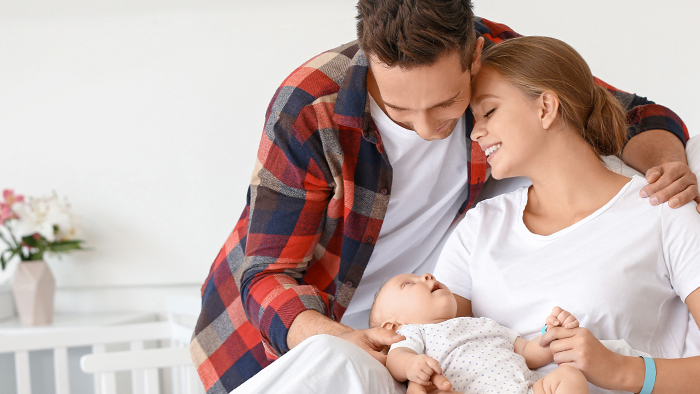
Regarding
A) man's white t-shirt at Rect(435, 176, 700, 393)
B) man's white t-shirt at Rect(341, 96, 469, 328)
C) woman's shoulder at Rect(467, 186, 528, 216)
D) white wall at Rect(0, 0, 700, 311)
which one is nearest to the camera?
man's white t-shirt at Rect(435, 176, 700, 393)

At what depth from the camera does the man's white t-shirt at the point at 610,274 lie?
107cm

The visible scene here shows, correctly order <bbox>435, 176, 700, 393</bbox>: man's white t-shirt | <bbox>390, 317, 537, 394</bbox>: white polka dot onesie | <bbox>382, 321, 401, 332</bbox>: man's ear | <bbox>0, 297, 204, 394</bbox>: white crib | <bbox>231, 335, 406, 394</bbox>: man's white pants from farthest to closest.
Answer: <bbox>0, 297, 204, 394</bbox>: white crib
<bbox>382, 321, 401, 332</bbox>: man's ear
<bbox>435, 176, 700, 393</bbox>: man's white t-shirt
<bbox>390, 317, 537, 394</bbox>: white polka dot onesie
<bbox>231, 335, 406, 394</bbox>: man's white pants

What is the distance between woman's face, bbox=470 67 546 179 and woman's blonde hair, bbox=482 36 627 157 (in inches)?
0.9

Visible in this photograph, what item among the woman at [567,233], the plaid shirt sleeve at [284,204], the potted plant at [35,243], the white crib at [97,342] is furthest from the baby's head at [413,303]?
the potted plant at [35,243]

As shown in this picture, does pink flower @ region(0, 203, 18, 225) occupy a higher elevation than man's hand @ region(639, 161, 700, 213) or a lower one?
lower

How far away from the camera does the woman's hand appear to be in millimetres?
941

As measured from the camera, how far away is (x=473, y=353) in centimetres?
101

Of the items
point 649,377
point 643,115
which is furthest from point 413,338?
point 643,115

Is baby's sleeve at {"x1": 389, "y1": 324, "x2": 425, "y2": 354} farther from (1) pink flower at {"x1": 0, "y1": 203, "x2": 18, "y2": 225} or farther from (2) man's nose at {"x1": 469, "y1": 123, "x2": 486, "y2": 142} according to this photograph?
(1) pink flower at {"x1": 0, "y1": 203, "x2": 18, "y2": 225}

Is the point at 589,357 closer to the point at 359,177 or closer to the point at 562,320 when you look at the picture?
the point at 562,320

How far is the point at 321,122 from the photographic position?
1.42m

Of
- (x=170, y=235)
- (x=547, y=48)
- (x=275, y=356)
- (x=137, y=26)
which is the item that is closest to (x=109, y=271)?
(x=170, y=235)

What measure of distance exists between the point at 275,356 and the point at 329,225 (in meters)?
0.36

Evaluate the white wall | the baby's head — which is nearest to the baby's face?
the baby's head
